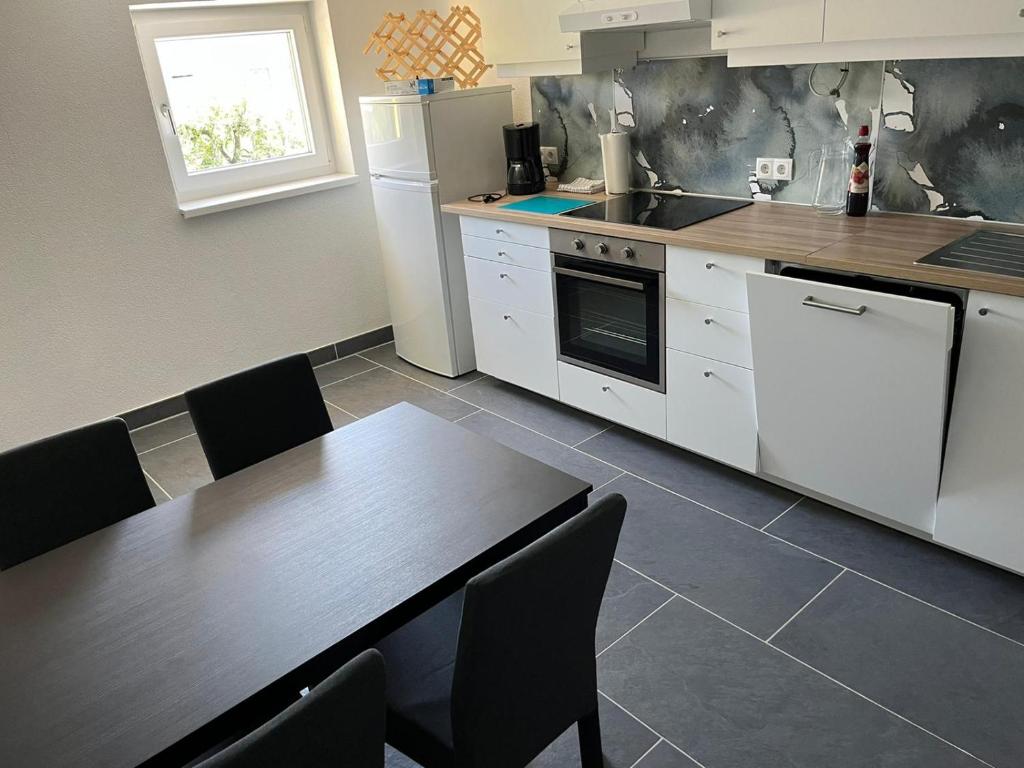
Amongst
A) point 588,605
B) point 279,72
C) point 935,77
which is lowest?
point 588,605

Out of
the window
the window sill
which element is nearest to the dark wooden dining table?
the window sill

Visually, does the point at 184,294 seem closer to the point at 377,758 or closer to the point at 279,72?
the point at 279,72

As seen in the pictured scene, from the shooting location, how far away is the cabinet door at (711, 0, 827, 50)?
234 cm

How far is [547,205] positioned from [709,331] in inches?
40.1

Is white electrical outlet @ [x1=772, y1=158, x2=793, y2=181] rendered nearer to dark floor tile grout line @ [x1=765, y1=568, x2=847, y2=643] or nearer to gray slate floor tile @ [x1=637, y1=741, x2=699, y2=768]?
dark floor tile grout line @ [x1=765, y1=568, x2=847, y2=643]

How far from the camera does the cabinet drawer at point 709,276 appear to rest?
98.7 inches

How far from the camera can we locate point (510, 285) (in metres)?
3.42

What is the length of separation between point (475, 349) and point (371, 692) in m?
2.85

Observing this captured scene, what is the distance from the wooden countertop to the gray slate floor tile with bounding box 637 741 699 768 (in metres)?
1.34

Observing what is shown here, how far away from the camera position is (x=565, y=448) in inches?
125

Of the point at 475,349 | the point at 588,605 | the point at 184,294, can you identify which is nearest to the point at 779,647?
the point at 588,605

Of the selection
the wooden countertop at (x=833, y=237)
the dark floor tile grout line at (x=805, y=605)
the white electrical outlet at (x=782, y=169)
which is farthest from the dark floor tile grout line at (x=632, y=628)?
the white electrical outlet at (x=782, y=169)

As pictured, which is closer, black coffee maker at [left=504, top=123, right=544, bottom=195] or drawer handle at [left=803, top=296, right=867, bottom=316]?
drawer handle at [left=803, top=296, right=867, bottom=316]

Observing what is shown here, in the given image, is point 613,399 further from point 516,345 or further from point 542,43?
point 542,43
